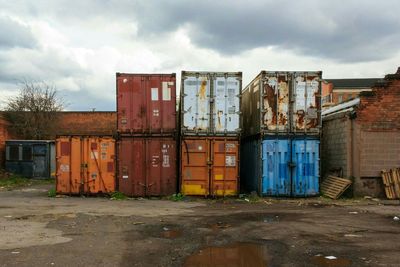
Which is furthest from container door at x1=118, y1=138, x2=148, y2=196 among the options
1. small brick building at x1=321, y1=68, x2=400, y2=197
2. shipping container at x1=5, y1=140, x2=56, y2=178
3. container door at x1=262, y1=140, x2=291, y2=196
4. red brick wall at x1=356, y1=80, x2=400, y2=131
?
shipping container at x1=5, y1=140, x2=56, y2=178

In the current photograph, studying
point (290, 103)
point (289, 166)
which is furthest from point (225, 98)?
point (289, 166)

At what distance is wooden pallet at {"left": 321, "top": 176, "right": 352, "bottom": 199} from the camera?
16.3 meters

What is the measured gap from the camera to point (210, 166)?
54.3ft

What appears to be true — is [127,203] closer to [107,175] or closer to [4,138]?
[107,175]

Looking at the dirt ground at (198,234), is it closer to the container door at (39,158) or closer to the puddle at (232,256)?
the puddle at (232,256)

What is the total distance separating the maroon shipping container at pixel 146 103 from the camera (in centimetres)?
1673

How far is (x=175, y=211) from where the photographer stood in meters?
13.3

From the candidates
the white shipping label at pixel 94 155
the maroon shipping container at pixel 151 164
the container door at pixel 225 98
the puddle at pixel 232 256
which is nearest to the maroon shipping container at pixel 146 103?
the maroon shipping container at pixel 151 164

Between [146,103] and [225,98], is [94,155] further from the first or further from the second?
[225,98]

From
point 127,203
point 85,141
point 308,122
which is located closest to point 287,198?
point 308,122

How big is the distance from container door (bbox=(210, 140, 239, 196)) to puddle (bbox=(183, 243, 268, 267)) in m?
8.16

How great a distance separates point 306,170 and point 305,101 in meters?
2.47

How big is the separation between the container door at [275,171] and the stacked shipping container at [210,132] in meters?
1.02

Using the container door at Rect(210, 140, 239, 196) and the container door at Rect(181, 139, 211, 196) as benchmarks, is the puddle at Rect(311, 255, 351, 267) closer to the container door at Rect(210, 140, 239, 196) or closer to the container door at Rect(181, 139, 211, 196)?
the container door at Rect(210, 140, 239, 196)
